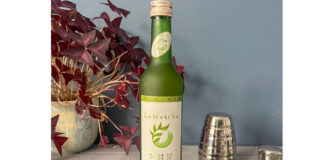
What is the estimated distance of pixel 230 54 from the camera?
68cm

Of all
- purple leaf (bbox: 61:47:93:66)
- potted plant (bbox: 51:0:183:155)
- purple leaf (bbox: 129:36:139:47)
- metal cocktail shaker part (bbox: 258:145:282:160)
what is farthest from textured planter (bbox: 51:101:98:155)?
metal cocktail shaker part (bbox: 258:145:282:160)

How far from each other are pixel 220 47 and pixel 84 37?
45 cm

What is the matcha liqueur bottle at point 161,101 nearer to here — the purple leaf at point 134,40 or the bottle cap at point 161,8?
the bottle cap at point 161,8

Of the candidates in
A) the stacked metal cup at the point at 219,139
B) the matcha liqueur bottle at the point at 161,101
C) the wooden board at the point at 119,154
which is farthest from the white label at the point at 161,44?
the wooden board at the point at 119,154

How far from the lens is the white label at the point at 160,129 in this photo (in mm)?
428

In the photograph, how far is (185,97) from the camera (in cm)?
70

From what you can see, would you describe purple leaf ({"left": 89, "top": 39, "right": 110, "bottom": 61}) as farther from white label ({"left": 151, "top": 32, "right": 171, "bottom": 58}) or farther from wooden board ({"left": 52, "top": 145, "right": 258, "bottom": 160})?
wooden board ({"left": 52, "top": 145, "right": 258, "bottom": 160})

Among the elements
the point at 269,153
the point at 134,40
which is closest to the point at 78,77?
the point at 134,40

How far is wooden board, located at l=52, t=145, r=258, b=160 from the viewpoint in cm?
57

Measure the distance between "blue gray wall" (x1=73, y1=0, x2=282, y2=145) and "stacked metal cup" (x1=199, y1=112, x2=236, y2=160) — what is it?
0.62 ft

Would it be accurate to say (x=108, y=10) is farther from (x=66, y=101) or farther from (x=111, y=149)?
(x=111, y=149)

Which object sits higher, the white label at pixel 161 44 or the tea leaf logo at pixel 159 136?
the white label at pixel 161 44
